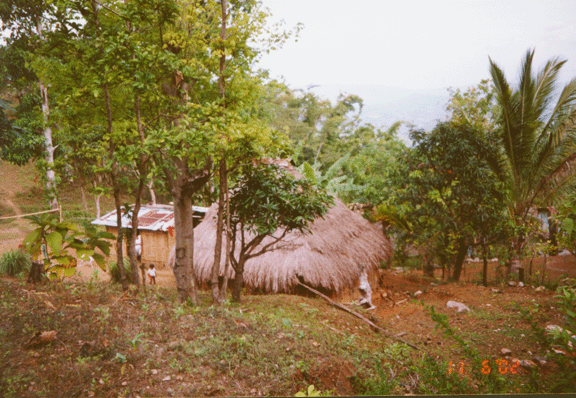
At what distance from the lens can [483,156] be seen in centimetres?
494

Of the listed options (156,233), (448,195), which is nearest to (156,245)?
(156,233)

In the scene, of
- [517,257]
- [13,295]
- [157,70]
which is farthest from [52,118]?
[517,257]

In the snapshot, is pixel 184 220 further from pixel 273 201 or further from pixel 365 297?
pixel 365 297

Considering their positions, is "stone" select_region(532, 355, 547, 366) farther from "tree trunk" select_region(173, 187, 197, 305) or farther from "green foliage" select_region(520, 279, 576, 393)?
"tree trunk" select_region(173, 187, 197, 305)

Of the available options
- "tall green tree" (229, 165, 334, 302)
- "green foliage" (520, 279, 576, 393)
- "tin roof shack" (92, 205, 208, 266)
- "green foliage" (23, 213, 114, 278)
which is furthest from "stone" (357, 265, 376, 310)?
"tin roof shack" (92, 205, 208, 266)

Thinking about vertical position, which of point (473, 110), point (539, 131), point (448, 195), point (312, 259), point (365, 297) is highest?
point (473, 110)

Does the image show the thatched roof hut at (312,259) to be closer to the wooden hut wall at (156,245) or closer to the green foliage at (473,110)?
the wooden hut wall at (156,245)

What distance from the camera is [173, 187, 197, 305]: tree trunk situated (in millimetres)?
3549

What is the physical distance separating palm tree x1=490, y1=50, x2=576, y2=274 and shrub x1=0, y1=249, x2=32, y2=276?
440 centimetres

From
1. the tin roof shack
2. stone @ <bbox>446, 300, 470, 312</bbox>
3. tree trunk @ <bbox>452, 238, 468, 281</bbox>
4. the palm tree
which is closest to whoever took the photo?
the palm tree

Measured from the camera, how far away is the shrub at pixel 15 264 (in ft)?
10.0

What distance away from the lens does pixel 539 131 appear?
128 inches

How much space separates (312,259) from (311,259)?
0.06ft

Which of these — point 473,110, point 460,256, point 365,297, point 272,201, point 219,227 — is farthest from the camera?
point 460,256
